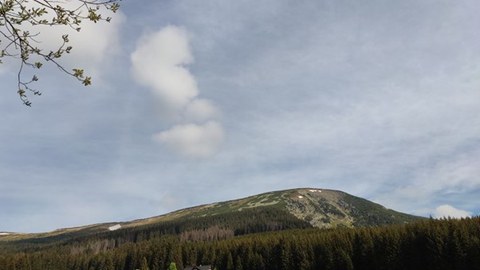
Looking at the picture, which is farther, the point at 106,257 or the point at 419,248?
the point at 106,257

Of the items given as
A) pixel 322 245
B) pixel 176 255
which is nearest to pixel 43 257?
pixel 176 255

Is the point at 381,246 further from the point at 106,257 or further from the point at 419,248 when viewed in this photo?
the point at 106,257

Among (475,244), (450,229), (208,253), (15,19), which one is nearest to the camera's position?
(15,19)

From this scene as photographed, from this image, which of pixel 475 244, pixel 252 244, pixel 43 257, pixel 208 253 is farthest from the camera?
pixel 43 257

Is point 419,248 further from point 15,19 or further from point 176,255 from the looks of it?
point 15,19

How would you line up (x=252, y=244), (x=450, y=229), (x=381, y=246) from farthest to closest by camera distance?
(x=252, y=244)
(x=381, y=246)
(x=450, y=229)

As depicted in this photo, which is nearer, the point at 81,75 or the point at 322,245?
the point at 81,75

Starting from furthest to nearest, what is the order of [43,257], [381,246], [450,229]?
[43,257]
[381,246]
[450,229]

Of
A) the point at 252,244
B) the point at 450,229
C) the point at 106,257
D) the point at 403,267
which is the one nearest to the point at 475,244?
the point at 450,229

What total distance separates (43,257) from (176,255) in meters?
65.5

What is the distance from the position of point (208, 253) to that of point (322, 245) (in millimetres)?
52042

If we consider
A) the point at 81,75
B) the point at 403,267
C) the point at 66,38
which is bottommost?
the point at 403,267

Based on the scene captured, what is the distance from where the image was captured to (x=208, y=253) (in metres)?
164

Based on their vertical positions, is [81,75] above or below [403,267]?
above
